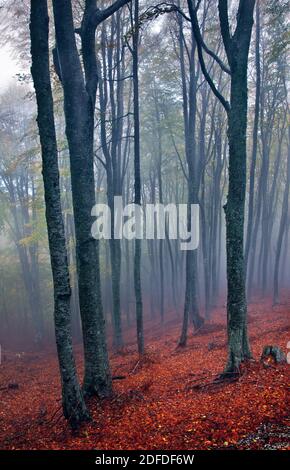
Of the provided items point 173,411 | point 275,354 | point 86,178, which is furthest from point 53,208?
point 275,354

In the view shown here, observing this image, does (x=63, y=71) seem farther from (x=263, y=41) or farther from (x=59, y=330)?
(x=263, y=41)

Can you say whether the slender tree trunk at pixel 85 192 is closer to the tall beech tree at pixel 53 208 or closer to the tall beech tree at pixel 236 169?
the tall beech tree at pixel 53 208

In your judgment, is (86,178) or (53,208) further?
(86,178)

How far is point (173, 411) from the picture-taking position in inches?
213

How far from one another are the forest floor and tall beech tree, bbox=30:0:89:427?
21.3 inches

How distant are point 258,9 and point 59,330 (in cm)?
1407

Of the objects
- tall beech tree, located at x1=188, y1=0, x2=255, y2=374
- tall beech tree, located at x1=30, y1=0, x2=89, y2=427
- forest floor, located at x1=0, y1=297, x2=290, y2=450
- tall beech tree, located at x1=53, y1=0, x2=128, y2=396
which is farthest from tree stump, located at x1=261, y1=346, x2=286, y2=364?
tall beech tree, located at x1=30, y1=0, x2=89, y2=427

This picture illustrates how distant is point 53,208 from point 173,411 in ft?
12.3

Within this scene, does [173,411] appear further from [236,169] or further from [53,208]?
[236,169]

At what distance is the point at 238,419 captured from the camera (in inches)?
180

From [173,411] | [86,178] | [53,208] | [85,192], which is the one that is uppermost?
[86,178]

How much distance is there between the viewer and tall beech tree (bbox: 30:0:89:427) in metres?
4.95

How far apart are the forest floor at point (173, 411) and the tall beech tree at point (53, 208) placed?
540 mm
